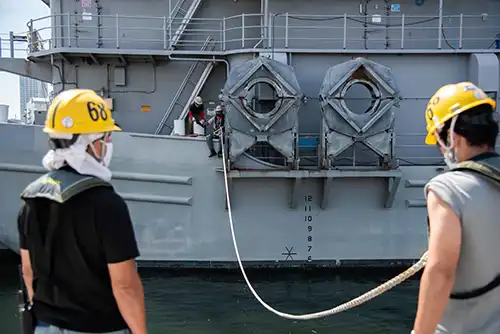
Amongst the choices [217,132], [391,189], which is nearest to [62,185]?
[217,132]

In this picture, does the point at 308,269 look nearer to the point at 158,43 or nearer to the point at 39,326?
the point at 158,43

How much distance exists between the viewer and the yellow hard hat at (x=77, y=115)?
1.91 metres

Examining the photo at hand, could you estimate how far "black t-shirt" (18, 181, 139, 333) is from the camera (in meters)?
1.76

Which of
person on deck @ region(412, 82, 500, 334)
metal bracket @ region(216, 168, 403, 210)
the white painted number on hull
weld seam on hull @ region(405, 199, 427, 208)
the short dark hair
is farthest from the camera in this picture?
weld seam on hull @ region(405, 199, 427, 208)

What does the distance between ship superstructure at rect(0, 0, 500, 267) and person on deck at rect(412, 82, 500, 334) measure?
542 cm

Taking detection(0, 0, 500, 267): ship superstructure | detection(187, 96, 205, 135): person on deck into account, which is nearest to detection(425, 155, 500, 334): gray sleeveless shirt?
detection(0, 0, 500, 267): ship superstructure

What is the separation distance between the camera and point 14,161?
7.80 m

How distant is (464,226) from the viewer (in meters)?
1.61

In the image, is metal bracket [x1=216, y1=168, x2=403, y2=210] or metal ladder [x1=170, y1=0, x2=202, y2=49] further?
metal ladder [x1=170, y1=0, x2=202, y2=49]

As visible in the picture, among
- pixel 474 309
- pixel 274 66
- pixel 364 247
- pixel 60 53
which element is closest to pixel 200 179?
pixel 274 66

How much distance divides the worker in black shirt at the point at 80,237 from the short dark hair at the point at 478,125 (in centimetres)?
124

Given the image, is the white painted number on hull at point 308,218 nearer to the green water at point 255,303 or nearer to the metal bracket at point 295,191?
the metal bracket at point 295,191

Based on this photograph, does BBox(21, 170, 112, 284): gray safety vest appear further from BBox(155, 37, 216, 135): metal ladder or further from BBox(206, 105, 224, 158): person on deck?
BBox(155, 37, 216, 135): metal ladder

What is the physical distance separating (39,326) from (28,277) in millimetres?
252
